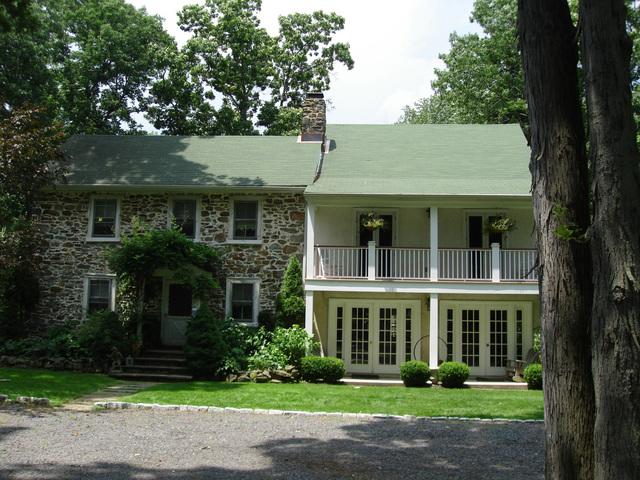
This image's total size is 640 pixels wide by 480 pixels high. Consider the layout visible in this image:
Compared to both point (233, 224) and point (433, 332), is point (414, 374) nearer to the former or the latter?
point (433, 332)

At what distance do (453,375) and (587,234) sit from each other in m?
11.9

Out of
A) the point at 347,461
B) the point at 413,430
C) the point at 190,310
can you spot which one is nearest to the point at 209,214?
the point at 190,310

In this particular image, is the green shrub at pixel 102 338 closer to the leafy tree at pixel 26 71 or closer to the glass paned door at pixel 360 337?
the glass paned door at pixel 360 337

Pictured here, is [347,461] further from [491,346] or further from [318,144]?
[318,144]

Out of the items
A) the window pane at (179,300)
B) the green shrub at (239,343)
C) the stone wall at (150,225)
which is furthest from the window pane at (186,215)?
the green shrub at (239,343)

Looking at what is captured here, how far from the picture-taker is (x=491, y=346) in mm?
18547

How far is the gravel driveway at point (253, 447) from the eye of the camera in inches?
289

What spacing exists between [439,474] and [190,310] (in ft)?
42.7

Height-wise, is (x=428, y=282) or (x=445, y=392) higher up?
(x=428, y=282)

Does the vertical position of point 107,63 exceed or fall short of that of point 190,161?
it exceeds it

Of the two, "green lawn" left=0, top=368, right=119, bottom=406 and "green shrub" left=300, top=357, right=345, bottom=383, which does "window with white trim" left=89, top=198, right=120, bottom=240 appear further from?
"green shrub" left=300, top=357, right=345, bottom=383

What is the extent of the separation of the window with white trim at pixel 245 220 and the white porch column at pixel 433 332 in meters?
5.45

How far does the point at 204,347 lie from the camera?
54.0ft

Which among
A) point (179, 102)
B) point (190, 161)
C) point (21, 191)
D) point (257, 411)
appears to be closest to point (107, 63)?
point (179, 102)
